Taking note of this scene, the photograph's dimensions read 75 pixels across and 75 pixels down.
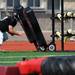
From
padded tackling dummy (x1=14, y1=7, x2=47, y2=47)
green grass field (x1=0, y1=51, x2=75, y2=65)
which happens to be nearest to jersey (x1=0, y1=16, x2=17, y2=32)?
padded tackling dummy (x1=14, y1=7, x2=47, y2=47)

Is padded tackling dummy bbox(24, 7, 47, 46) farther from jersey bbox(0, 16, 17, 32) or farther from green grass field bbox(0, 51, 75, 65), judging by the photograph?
green grass field bbox(0, 51, 75, 65)

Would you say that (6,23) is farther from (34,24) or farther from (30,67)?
(30,67)

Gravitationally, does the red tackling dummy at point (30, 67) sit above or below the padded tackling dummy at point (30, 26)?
above

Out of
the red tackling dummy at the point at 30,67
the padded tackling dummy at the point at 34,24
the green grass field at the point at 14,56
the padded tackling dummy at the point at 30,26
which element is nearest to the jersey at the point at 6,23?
the padded tackling dummy at the point at 30,26

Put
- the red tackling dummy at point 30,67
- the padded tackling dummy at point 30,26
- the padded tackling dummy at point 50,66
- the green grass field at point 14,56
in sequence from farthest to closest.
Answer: the padded tackling dummy at point 30,26
the green grass field at point 14,56
the red tackling dummy at point 30,67
the padded tackling dummy at point 50,66

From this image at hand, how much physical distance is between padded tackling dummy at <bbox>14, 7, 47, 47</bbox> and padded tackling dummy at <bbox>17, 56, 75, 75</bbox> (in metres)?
11.0

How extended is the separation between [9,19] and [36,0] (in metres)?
17.0

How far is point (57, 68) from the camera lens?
385 centimetres

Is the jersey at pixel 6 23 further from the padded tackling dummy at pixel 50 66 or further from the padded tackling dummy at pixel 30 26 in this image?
the padded tackling dummy at pixel 50 66

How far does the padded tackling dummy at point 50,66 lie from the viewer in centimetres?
384

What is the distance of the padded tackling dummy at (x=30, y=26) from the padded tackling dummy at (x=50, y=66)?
11003mm

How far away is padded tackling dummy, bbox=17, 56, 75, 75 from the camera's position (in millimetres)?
3844

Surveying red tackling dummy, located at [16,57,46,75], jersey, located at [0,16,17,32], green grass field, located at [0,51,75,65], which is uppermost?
red tackling dummy, located at [16,57,46,75]

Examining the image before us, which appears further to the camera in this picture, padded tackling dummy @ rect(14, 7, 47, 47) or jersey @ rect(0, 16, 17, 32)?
padded tackling dummy @ rect(14, 7, 47, 47)
